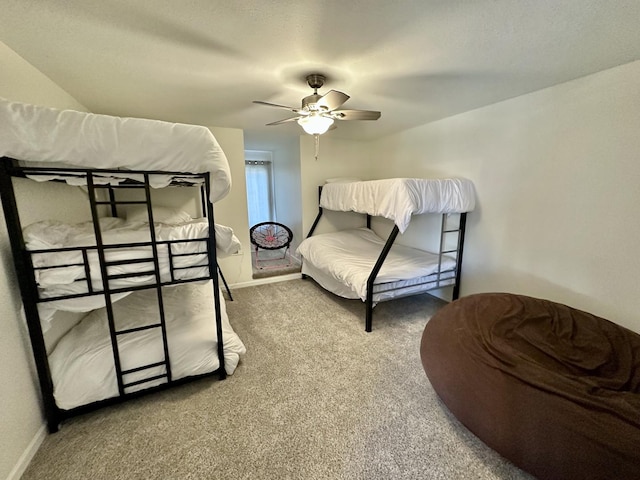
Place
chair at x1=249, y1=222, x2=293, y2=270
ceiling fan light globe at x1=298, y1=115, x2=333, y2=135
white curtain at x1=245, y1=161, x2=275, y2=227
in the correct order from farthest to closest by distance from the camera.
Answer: white curtain at x1=245, y1=161, x2=275, y2=227 → chair at x1=249, y1=222, x2=293, y2=270 → ceiling fan light globe at x1=298, y1=115, x2=333, y2=135

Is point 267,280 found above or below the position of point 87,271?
below

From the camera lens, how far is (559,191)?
2104 mm

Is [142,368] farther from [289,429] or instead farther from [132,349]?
[289,429]

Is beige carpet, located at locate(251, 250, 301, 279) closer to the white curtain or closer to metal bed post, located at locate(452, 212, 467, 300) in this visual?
the white curtain

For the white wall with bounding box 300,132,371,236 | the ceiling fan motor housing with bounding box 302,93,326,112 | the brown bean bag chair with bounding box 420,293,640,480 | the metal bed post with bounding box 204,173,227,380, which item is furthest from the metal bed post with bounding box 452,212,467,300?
the metal bed post with bounding box 204,173,227,380

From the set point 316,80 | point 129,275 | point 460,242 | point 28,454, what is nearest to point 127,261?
point 129,275

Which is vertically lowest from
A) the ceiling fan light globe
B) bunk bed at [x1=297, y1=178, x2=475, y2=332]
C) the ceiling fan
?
bunk bed at [x1=297, y1=178, x2=475, y2=332]

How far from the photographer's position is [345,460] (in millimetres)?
1294

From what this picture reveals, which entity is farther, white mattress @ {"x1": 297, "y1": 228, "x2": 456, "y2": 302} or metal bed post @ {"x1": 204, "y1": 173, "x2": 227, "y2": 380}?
white mattress @ {"x1": 297, "y1": 228, "x2": 456, "y2": 302}

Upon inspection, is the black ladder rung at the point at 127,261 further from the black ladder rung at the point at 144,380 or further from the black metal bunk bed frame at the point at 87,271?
the black ladder rung at the point at 144,380

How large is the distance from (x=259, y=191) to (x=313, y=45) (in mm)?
4117

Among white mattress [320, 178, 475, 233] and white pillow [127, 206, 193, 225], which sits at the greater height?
white mattress [320, 178, 475, 233]

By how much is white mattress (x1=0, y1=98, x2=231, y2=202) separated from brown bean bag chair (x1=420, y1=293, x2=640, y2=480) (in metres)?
1.81

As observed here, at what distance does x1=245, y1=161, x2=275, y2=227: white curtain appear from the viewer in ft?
17.3
